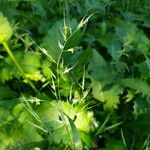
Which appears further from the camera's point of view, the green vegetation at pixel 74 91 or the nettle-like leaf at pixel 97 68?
the nettle-like leaf at pixel 97 68

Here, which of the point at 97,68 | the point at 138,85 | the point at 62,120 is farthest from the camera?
the point at 97,68

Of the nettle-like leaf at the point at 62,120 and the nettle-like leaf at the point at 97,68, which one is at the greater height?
the nettle-like leaf at the point at 97,68

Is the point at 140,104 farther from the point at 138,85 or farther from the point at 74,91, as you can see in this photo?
the point at 74,91

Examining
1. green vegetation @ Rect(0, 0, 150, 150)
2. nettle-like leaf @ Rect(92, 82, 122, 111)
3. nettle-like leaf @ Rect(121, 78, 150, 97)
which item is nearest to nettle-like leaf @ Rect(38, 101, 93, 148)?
green vegetation @ Rect(0, 0, 150, 150)

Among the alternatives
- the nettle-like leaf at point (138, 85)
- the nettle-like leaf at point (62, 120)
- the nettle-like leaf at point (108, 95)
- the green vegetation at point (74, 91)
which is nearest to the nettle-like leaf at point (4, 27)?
the green vegetation at point (74, 91)

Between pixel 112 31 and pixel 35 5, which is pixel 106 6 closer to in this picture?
pixel 112 31

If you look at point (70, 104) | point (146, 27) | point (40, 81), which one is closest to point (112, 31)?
point (146, 27)

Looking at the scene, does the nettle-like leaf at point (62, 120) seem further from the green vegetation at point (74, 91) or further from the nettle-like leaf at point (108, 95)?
the nettle-like leaf at point (108, 95)

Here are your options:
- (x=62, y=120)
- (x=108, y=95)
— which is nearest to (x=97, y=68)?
(x=108, y=95)

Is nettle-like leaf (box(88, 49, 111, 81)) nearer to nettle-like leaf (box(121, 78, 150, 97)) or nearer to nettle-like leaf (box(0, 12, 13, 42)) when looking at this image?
nettle-like leaf (box(121, 78, 150, 97))

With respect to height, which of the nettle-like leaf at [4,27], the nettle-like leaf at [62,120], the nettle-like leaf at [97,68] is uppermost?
the nettle-like leaf at [4,27]
